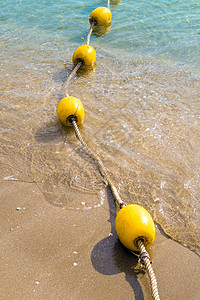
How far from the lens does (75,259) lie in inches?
98.3

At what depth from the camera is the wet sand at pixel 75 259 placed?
2.27m

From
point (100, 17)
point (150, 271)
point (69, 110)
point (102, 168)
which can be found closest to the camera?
point (150, 271)

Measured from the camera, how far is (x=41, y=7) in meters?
9.55

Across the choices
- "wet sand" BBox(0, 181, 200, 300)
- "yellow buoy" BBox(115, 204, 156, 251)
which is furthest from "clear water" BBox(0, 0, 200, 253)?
"yellow buoy" BBox(115, 204, 156, 251)

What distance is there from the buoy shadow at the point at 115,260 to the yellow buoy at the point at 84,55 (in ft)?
13.5

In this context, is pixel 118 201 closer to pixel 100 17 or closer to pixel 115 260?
pixel 115 260

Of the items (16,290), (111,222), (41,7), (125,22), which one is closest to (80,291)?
(16,290)

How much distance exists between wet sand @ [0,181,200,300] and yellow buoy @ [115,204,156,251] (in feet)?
0.61

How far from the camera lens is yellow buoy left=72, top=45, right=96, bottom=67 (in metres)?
5.76

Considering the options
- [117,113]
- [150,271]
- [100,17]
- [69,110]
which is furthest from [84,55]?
[150,271]

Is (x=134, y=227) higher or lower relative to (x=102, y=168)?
higher

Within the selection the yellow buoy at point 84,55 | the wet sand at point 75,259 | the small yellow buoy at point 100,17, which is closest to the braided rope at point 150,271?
the wet sand at point 75,259

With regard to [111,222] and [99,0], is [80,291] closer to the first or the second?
[111,222]

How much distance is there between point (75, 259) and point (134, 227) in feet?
2.02
